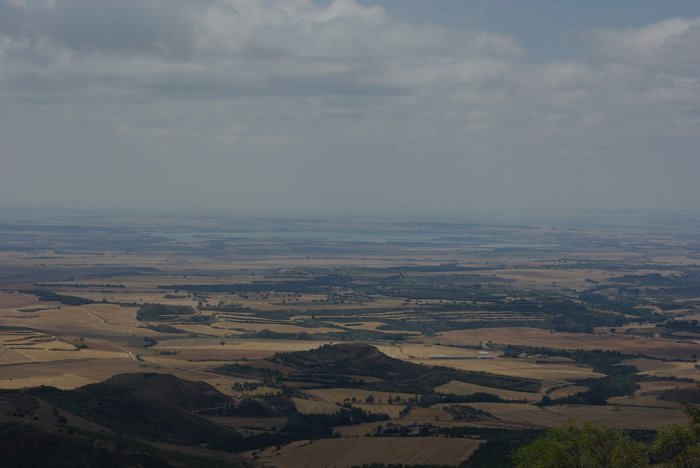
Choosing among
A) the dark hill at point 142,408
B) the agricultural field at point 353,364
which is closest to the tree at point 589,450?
the agricultural field at point 353,364

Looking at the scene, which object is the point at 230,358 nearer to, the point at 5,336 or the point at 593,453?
the point at 5,336

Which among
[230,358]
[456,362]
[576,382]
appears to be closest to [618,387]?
[576,382]

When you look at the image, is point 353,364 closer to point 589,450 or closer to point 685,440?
point 589,450

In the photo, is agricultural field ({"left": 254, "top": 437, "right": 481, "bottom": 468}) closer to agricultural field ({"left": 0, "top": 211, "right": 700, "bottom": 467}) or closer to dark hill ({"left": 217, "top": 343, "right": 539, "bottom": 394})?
agricultural field ({"left": 0, "top": 211, "right": 700, "bottom": 467})

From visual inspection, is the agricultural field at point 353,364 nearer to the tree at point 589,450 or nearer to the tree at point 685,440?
the tree at point 589,450

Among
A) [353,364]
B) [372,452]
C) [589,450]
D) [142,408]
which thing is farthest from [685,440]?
[353,364]

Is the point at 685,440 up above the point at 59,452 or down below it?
above

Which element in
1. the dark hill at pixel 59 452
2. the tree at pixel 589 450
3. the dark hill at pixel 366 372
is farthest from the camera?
the dark hill at pixel 366 372

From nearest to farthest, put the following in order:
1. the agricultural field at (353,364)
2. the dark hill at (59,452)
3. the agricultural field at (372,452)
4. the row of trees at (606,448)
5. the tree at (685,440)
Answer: the tree at (685,440) → the row of trees at (606,448) → the dark hill at (59,452) → the agricultural field at (372,452) → the agricultural field at (353,364)
